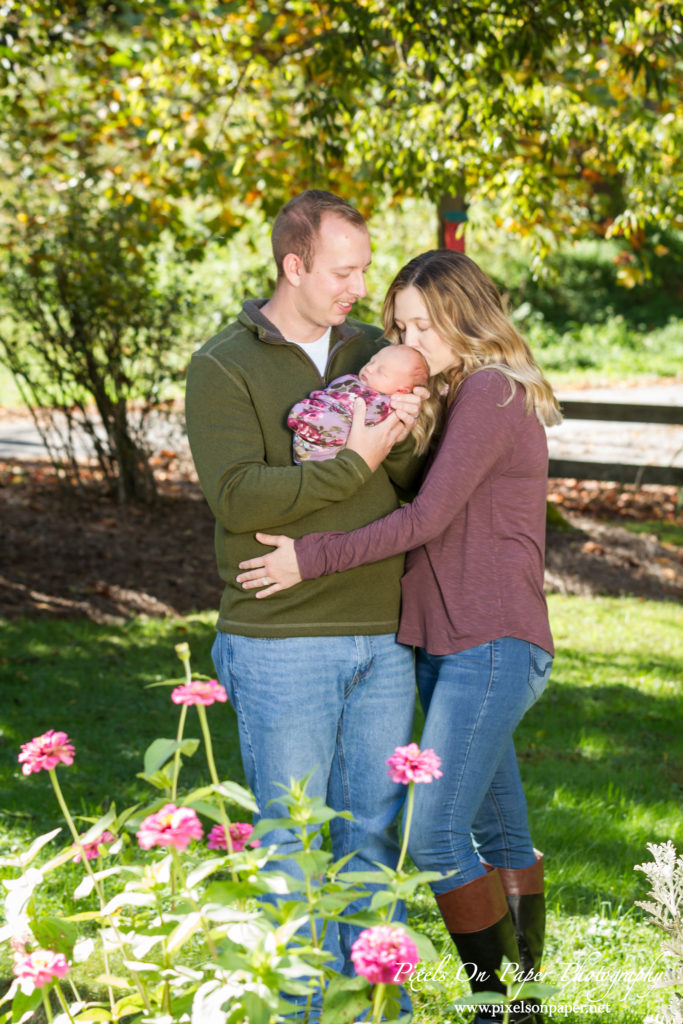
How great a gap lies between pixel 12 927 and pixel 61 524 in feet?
24.0

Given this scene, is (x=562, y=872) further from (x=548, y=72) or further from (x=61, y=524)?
(x=61, y=524)

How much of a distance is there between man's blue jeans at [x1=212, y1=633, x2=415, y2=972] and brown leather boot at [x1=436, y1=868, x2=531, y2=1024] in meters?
0.16

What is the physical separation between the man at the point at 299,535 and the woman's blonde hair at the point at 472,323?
15 centimetres

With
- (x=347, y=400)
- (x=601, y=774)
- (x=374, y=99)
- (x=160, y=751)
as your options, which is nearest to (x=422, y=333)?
(x=347, y=400)

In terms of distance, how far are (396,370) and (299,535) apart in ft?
1.47

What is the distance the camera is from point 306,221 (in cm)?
242

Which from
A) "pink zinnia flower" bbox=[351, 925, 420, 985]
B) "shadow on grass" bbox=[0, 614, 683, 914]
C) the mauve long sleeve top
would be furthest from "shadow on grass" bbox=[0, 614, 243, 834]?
"pink zinnia flower" bbox=[351, 925, 420, 985]

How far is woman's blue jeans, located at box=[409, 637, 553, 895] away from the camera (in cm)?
234

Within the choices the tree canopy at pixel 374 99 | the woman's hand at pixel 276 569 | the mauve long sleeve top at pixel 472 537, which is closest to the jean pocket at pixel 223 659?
the woman's hand at pixel 276 569

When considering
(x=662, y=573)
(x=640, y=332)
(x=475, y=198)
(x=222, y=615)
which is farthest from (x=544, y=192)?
(x=640, y=332)

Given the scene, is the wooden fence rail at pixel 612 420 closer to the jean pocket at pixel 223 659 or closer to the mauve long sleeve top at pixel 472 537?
the mauve long sleeve top at pixel 472 537

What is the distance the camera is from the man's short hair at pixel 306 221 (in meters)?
2.41

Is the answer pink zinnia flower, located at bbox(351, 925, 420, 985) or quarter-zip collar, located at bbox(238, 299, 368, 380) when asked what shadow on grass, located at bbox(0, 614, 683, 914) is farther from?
pink zinnia flower, located at bbox(351, 925, 420, 985)

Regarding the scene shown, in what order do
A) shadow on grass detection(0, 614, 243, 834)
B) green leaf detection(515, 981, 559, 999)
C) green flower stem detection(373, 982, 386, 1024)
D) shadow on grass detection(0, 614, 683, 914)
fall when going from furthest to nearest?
shadow on grass detection(0, 614, 243, 834)
shadow on grass detection(0, 614, 683, 914)
green leaf detection(515, 981, 559, 999)
green flower stem detection(373, 982, 386, 1024)
